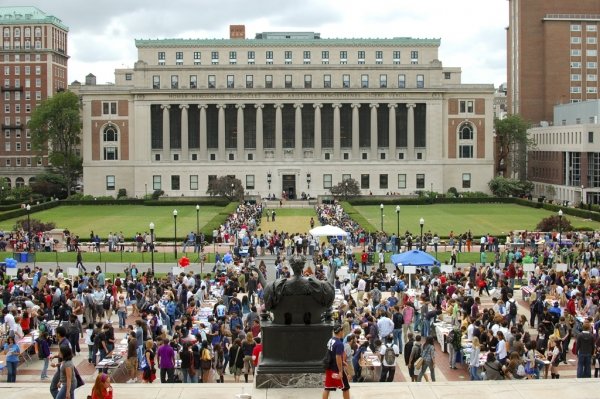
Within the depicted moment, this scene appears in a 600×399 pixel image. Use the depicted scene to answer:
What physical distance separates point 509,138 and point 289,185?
3136cm

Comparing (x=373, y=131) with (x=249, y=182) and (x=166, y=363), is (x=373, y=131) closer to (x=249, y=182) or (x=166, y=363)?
(x=249, y=182)

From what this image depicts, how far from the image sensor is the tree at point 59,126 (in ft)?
438

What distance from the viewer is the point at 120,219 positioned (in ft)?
312

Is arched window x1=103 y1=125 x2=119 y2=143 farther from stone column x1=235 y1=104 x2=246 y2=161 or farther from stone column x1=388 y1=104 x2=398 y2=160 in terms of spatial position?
stone column x1=388 y1=104 x2=398 y2=160

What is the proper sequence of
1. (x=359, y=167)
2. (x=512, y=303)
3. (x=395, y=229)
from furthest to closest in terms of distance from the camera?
(x=359, y=167) → (x=395, y=229) → (x=512, y=303)

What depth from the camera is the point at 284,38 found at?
132 m

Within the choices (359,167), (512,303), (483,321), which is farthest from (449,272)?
(359,167)

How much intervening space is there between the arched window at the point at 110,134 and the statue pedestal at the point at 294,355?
112 metres

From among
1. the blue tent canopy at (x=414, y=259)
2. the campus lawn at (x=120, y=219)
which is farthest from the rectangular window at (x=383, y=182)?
the blue tent canopy at (x=414, y=259)

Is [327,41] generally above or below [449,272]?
above

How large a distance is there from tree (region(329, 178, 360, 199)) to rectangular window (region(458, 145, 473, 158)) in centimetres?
1786

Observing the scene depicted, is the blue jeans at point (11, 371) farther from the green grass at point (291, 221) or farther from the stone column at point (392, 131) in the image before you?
the stone column at point (392, 131)

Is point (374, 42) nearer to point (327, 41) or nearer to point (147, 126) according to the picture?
point (327, 41)

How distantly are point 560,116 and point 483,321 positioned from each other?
10644cm
